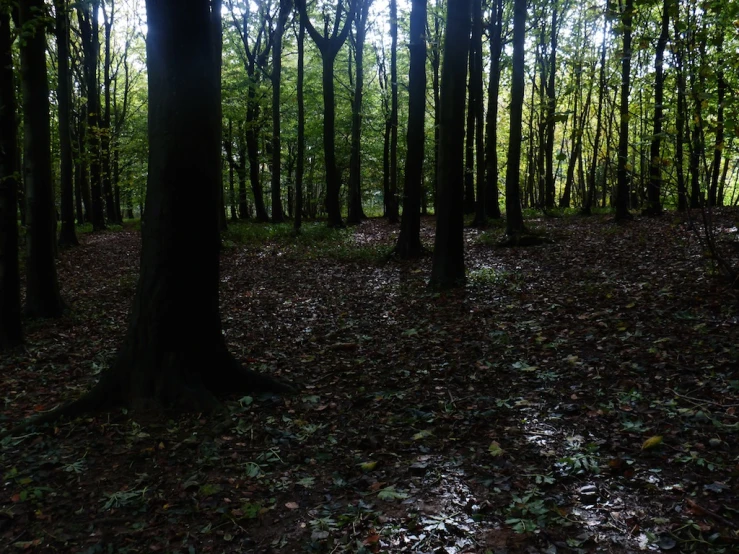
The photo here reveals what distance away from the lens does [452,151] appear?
9.43m

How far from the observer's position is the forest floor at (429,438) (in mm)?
3320

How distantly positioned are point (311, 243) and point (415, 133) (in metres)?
6.75

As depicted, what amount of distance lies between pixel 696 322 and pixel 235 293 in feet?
28.1

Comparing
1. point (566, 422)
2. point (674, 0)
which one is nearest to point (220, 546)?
point (566, 422)

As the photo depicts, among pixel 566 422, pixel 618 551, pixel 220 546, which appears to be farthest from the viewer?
pixel 566 422

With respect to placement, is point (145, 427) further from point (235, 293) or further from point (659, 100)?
point (659, 100)

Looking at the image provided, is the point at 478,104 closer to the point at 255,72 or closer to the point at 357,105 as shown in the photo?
the point at 357,105

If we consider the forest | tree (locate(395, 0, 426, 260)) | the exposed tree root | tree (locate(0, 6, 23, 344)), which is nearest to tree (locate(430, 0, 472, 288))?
the forest

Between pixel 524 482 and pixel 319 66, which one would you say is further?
pixel 319 66

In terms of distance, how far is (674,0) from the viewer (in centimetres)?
565

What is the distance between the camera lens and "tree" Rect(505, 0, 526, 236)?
12266 mm

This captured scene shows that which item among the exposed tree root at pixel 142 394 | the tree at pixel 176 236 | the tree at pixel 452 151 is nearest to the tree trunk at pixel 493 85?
the tree at pixel 452 151

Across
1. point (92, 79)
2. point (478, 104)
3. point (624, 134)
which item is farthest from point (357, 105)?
point (624, 134)

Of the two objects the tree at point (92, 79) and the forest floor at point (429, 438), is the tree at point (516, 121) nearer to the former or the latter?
the forest floor at point (429, 438)
